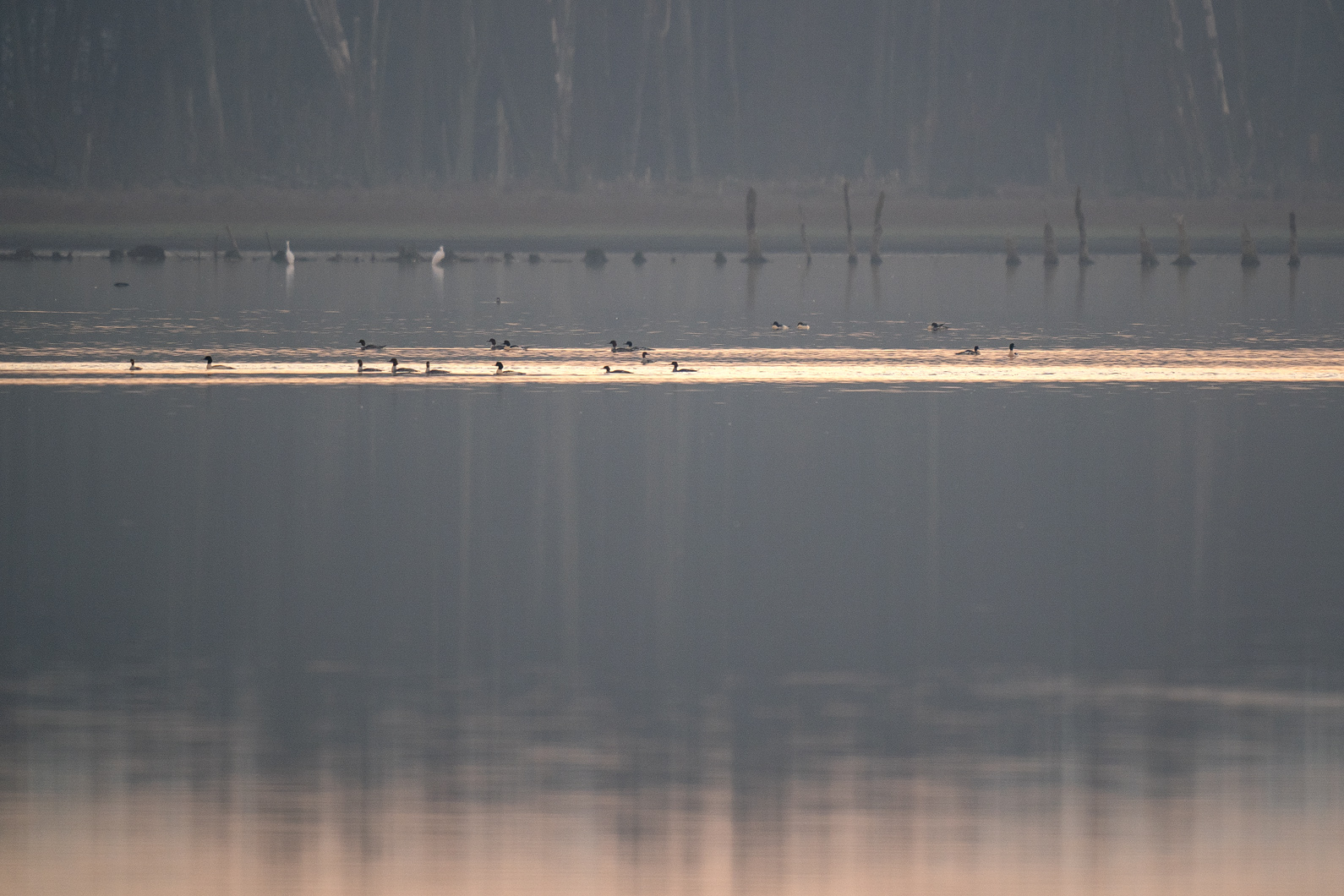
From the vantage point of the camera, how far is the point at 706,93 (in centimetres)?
12244

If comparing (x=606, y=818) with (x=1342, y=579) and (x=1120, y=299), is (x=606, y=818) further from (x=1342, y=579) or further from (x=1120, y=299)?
(x=1120, y=299)

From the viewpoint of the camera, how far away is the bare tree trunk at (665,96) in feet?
375

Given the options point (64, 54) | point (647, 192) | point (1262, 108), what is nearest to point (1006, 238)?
point (647, 192)

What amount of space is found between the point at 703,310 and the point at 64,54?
71983 millimetres

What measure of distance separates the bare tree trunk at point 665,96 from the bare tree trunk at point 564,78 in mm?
5224

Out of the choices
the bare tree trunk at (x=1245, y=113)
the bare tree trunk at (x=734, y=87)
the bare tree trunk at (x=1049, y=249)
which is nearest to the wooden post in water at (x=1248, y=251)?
the bare tree trunk at (x=1049, y=249)

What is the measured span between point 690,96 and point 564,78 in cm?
1228

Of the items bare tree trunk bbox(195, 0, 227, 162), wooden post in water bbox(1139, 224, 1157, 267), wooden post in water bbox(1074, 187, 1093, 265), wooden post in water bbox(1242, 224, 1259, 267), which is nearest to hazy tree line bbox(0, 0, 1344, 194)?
bare tree trunk bbox(195, 0, 227, 162)

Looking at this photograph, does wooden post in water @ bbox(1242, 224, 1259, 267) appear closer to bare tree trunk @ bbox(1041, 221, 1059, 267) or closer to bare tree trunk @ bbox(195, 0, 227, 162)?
bare tree trunk @ bbox(1041, 221, 1059, 267)

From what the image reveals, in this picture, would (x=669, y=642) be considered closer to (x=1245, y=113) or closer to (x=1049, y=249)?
(x=1049, y=249)

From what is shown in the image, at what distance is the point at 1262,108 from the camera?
405 feet

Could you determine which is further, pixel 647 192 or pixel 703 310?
pixel 647 192

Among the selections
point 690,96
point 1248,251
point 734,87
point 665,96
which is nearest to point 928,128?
point 734,87

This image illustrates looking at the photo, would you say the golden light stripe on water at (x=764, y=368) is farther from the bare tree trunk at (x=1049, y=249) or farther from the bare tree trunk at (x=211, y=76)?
the bare tree trunk at (x=211, y=76)
